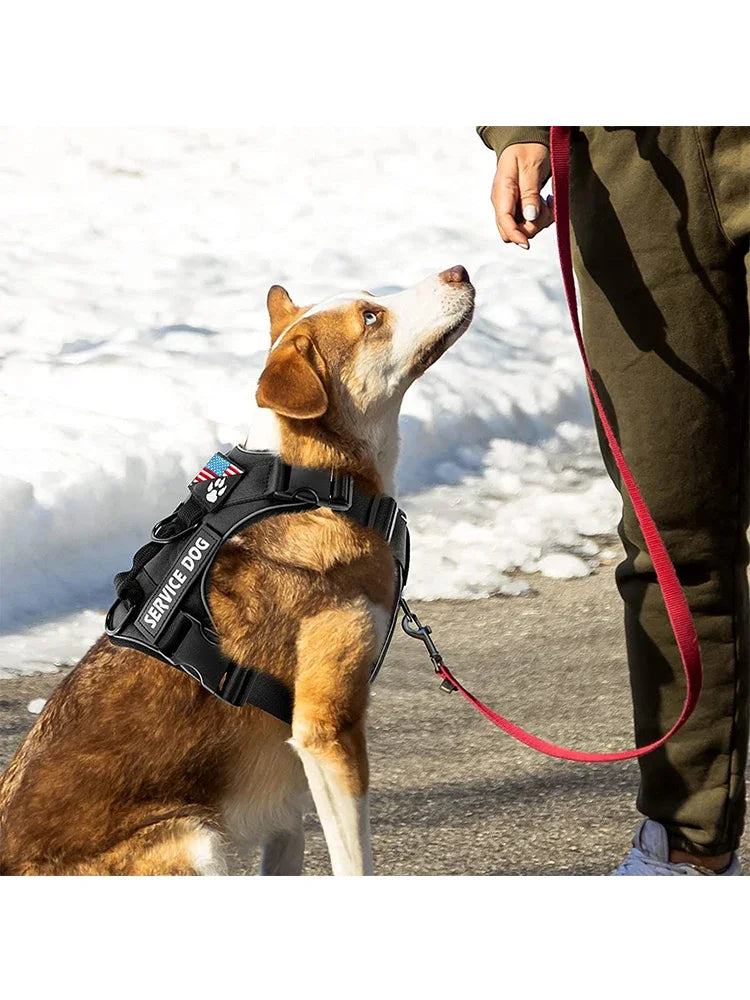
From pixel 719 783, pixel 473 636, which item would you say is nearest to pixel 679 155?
pixel 719 783

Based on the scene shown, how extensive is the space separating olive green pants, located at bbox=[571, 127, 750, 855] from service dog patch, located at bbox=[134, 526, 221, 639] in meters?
0.97

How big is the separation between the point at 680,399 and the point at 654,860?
1.07 meters

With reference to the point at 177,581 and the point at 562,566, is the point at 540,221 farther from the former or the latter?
the point at 562,566

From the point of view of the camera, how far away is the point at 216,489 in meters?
2.45

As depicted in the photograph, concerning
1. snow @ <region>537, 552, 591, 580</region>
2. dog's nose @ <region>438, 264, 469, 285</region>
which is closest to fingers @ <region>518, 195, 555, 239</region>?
dog's nose @ <region>438, 264, 469, 285</region>

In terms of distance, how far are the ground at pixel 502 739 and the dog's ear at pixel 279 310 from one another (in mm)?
1305

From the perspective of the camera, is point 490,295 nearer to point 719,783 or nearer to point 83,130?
point 83,130

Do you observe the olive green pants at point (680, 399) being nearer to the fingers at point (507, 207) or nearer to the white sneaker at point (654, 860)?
the white sneaker at point (654, 860)

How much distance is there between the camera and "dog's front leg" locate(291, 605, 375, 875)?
2.36m

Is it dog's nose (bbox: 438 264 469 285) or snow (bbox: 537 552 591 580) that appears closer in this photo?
dog's nose (bbox: 438 264 469 285)

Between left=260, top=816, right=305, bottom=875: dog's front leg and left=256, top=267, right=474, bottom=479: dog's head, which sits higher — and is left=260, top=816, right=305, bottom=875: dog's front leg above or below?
below

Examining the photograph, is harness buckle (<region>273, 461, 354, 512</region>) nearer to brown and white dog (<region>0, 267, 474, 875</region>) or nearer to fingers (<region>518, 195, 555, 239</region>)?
brown and white dog (<region>0, 267, 474, 875</region>)

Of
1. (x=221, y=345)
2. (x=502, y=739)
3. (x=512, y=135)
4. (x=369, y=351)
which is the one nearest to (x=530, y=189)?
(x=512, y=135)

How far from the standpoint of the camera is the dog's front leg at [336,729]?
2.36m
